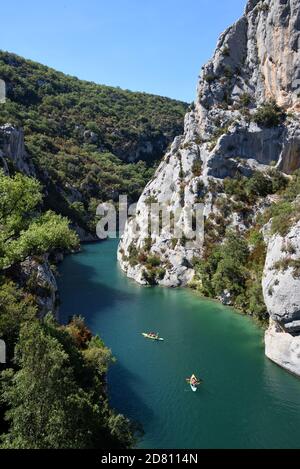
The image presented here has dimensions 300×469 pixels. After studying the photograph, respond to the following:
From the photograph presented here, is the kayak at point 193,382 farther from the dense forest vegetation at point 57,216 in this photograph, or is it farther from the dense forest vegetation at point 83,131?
the dense forest vegetation at point 83,131

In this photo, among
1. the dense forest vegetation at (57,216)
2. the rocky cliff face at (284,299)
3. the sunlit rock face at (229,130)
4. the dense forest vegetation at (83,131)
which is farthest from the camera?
the dense forest vegetation at (83,131)

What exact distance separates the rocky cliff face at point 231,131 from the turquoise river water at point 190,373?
37.7ft

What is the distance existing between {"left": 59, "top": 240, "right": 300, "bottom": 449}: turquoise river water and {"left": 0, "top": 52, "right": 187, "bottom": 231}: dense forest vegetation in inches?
1961

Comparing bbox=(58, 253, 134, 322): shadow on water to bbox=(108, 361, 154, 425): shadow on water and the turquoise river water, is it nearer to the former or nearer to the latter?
the turquoise river water

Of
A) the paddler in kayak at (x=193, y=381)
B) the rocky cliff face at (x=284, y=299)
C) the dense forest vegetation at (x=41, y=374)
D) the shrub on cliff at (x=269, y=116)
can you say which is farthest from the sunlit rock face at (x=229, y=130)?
the dense forest vegetation at (x=41, y=374)

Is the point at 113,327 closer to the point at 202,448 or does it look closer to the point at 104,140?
the point at 202,448

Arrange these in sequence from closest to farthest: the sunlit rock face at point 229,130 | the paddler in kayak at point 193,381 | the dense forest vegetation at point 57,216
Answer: the dense forest vegetation at point 57,216 → the paddler in kayak at point 193,381 → the sunlit rock face at point 229,130

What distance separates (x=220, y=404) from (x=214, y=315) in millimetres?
17389

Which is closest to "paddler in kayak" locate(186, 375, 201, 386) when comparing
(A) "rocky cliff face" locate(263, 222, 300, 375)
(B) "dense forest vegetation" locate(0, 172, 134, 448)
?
(B) "dense forest vegetation" locate(0, 172, 134, 448)

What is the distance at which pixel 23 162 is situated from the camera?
3231 inches

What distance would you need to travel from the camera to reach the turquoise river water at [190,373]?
22734mm

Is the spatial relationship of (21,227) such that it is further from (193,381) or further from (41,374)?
(193,381)

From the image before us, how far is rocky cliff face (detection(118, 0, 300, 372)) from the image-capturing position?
58.6 meters

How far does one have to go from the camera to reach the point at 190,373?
2959 centimetres
